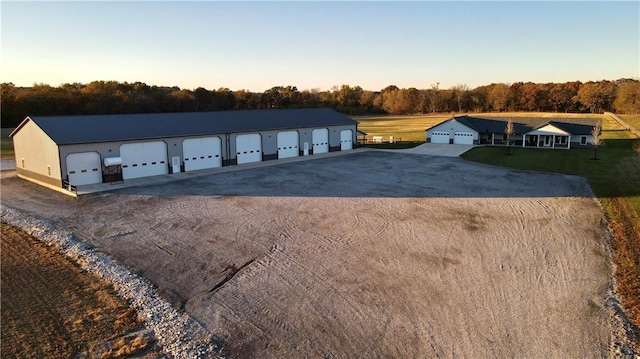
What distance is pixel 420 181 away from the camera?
2614 centimetres

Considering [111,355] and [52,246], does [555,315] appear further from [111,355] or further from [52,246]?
[52,246]

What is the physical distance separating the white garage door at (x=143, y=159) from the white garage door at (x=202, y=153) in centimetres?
161

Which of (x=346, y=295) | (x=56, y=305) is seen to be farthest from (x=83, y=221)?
(x=346, y=295)

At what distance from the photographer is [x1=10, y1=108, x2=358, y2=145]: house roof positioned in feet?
84.9

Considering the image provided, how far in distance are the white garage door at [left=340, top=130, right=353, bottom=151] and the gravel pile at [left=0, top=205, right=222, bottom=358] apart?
2855 cm

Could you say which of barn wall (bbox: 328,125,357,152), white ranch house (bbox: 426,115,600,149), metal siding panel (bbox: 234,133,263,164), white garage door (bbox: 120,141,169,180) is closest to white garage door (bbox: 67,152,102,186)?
white garage door (bbox: 120,141,169,180)

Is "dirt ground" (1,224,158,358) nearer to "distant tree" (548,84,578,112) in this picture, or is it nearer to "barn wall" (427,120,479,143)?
"barn wall" (427,120,479,143)

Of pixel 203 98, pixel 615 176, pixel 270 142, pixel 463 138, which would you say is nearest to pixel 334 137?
pixel 270 142

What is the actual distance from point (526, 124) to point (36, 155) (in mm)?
43530

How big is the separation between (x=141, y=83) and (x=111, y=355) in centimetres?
8634

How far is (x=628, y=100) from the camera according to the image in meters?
82.9

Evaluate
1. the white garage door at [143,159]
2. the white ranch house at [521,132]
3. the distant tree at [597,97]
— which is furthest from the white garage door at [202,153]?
the distant tree at [597,97]

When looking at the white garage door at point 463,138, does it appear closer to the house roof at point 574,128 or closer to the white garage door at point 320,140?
the house roof at point 574,128

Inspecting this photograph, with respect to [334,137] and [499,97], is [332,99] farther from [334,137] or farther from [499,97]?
[334,137]
